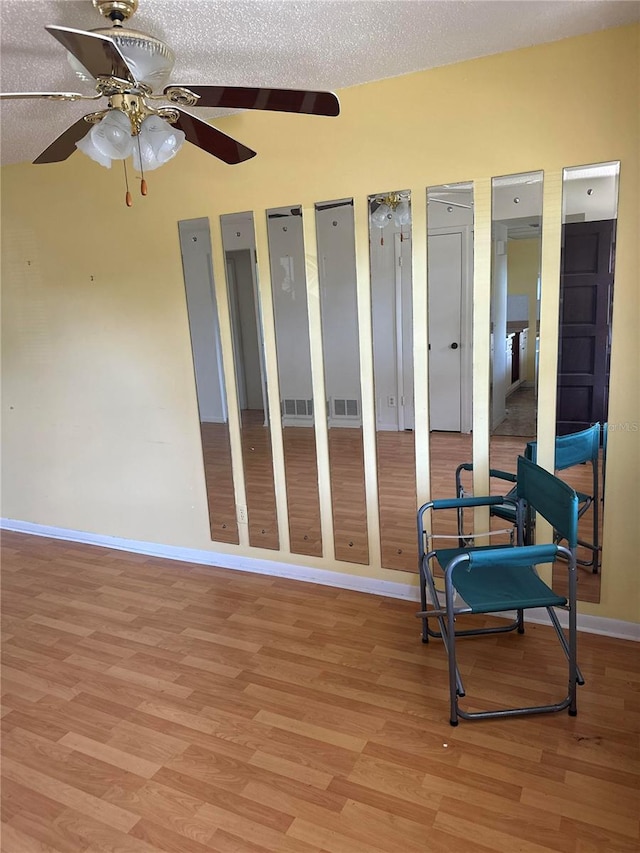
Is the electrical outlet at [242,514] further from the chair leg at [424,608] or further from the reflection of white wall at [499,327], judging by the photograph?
the reflection of white wall at [499,327]

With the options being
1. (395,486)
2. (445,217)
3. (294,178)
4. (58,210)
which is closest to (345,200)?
(294,178)

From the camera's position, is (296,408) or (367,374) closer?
(367,374)

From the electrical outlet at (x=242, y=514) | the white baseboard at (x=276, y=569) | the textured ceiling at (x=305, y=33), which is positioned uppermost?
the textured ceiling at (x=305, y=33)

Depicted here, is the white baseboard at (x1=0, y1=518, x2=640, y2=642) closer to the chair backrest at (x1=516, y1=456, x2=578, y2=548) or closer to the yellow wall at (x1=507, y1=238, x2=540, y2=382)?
the chair backrest at (x1=516, y1=456, x2=578, y2=548)

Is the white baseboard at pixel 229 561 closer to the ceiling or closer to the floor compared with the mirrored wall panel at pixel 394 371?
closer to the floor

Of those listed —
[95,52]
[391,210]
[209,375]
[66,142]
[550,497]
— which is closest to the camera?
[95,52]

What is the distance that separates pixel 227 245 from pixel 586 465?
81.8 inches

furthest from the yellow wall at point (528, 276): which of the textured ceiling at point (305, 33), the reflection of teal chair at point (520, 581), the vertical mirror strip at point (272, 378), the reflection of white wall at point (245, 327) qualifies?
the reflection of white wall at point (245, 327)

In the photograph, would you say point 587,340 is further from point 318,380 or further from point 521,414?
point 318,380

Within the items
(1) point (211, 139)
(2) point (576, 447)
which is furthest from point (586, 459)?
(1) point (211, 139)

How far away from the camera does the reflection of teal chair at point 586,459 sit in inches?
92.4

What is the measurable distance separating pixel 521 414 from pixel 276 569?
5.38ft

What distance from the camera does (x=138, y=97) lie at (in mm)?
1621

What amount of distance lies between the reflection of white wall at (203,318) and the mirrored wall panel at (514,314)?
4.92 feet
